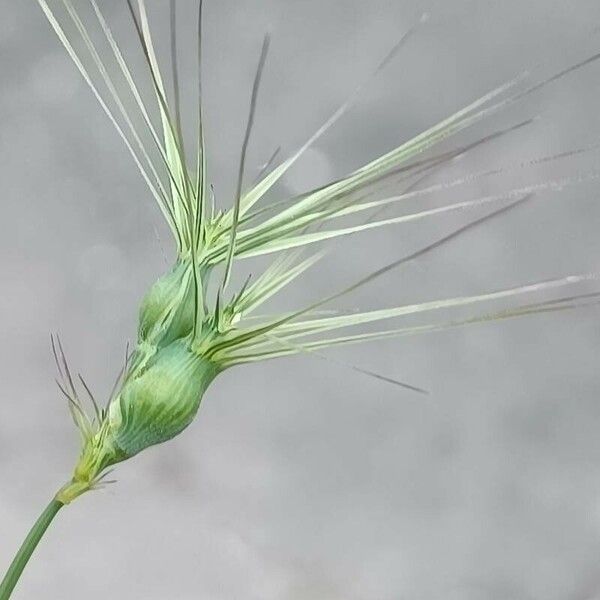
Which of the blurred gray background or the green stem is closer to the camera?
the green stem

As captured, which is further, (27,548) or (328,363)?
(328,363)

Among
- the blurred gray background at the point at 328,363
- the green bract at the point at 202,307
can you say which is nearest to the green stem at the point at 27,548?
the green bract at the point at 202,307

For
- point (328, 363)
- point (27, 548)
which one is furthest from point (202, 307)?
point (328, 363)

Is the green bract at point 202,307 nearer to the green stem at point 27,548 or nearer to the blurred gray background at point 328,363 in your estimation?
the green stem at point 27,548

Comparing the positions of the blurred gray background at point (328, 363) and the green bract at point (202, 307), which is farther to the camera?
the blurred gray background at point (328, 363)

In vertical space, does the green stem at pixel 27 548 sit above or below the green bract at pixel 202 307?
below

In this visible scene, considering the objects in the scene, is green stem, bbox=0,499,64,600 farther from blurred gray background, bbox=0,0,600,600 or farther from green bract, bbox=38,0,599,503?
blurred gray background, bbox=0,0,600,600

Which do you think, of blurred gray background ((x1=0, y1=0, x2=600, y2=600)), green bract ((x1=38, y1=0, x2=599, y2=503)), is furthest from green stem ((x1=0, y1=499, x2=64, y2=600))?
blurred gray background ((x1=0, y1=0, x2=600, y2=600))

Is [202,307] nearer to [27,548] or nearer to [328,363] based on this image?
[27,548]
